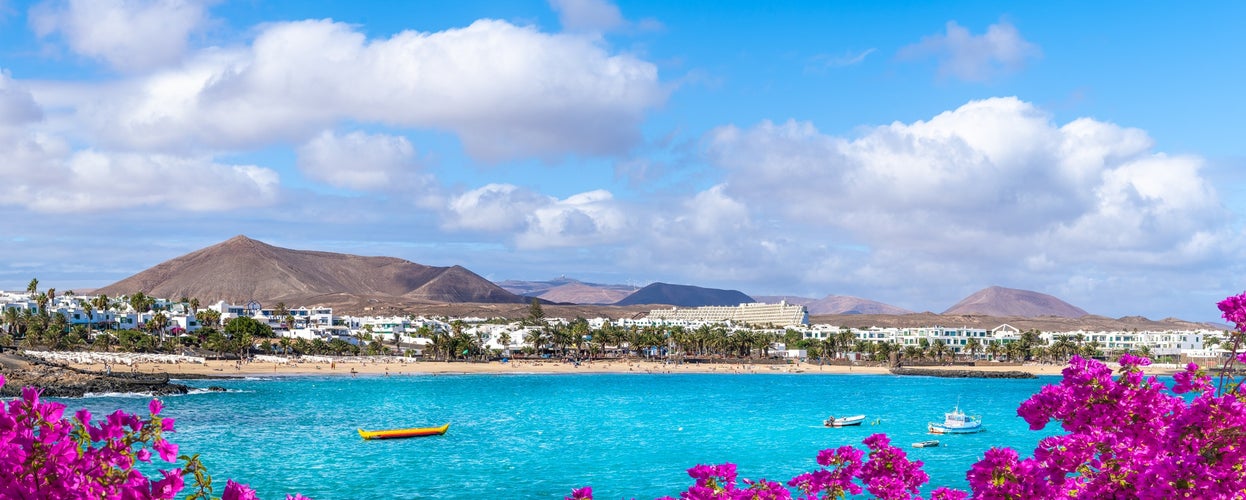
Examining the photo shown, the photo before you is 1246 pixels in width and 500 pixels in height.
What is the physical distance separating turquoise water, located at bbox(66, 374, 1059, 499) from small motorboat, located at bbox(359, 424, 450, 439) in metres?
0.66

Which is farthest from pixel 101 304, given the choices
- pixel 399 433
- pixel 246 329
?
pixel 399 433

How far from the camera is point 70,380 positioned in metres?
106

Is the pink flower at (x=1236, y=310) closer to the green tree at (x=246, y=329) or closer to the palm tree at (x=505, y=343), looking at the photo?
the green tree at (x=246, y=329)

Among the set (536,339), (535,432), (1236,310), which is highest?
(1236,310)

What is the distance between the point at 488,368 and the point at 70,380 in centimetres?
6561

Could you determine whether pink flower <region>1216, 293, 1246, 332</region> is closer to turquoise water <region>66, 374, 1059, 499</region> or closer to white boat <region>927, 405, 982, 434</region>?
turquoise water <region>66, 374, 1059, 499</region>

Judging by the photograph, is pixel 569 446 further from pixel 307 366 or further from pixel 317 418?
pixel 307 366

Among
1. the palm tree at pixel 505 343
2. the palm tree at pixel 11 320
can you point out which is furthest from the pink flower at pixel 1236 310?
the palm tree at pixel 505 343

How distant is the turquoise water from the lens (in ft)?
167

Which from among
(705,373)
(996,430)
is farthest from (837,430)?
(705,373)

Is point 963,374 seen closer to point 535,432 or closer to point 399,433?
point 535,432

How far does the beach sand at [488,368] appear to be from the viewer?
138 m

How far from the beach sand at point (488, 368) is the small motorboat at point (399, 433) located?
220 ft

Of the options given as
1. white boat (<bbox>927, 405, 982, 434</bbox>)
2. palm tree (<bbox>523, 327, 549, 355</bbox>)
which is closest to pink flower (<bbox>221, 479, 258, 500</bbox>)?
white boat (<bbox>927, 405, 982, 434</bbox>)
